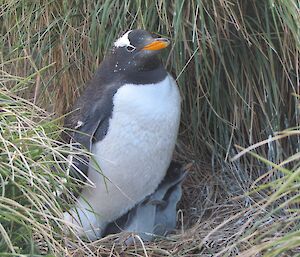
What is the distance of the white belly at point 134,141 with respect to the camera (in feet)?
10.1

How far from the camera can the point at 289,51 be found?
3.20 m

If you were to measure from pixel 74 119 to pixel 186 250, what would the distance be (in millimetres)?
695

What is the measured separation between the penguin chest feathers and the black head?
0.08 metres

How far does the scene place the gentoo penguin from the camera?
3.09 m

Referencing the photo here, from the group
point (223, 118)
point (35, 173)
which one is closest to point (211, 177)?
point (223, 118)

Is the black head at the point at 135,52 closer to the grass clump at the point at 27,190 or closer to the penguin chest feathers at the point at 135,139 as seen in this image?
the penguin chest feathers at the point at 135,139

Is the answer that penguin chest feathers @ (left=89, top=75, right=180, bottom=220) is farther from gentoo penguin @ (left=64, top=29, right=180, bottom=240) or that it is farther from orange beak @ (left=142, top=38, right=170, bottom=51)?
orange beak @ (left=142, top=38, right=170, bottom=51)

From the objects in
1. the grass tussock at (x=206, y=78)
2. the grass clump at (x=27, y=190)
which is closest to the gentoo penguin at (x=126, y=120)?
the grass tussock at (x=206, y=78)

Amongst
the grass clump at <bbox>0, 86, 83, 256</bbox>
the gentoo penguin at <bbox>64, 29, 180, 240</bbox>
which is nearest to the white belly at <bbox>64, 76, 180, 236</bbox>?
the gentoo penguin at <bbox>64, 29, 180, 240</bbox>

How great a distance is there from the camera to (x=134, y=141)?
3.10m

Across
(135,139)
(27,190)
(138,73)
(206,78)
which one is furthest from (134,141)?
(27,190)

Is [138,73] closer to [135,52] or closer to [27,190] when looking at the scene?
[135,52]

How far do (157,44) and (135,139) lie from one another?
374 mm

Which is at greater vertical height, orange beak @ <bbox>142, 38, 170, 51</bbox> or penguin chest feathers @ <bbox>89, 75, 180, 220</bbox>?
orange beak @ <bbox>142, 38, 170, 51</bbox>
